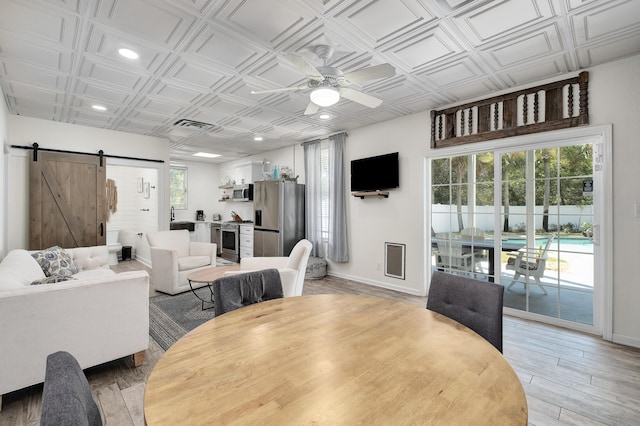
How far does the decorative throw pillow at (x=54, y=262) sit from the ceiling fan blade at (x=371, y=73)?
370 centimetres

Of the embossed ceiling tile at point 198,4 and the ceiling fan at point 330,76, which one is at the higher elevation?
the embossed ceiling tile at point 198,4

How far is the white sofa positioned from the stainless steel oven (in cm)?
463

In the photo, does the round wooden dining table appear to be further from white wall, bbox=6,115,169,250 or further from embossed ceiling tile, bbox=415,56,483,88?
white wall, bbox=6,115,169,250

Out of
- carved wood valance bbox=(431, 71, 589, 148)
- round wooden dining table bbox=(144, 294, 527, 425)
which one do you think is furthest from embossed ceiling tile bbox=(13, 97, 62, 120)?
carved wood valance bbox=(431, 71, 589, 148)

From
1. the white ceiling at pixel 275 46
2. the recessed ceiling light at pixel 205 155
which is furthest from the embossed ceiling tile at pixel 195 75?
the recessed ceiling light at pixel 205 155

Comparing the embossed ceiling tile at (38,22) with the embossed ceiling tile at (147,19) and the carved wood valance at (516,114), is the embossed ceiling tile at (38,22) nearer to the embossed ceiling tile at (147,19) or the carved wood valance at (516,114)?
the embossed ceiling tile at (147,19)

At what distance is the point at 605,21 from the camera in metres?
2.29

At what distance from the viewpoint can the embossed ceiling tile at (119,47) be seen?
2.47 meters

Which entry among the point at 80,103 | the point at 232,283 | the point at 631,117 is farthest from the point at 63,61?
the point at 631,117

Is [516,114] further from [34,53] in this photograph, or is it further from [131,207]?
[131,207]

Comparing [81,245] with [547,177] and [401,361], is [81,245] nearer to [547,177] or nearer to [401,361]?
[401,361]

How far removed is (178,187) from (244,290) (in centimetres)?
786

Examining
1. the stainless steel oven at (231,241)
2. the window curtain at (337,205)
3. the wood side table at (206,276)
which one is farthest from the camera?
the stainless steel oven at (231,241)

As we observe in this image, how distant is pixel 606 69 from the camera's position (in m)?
2.96
